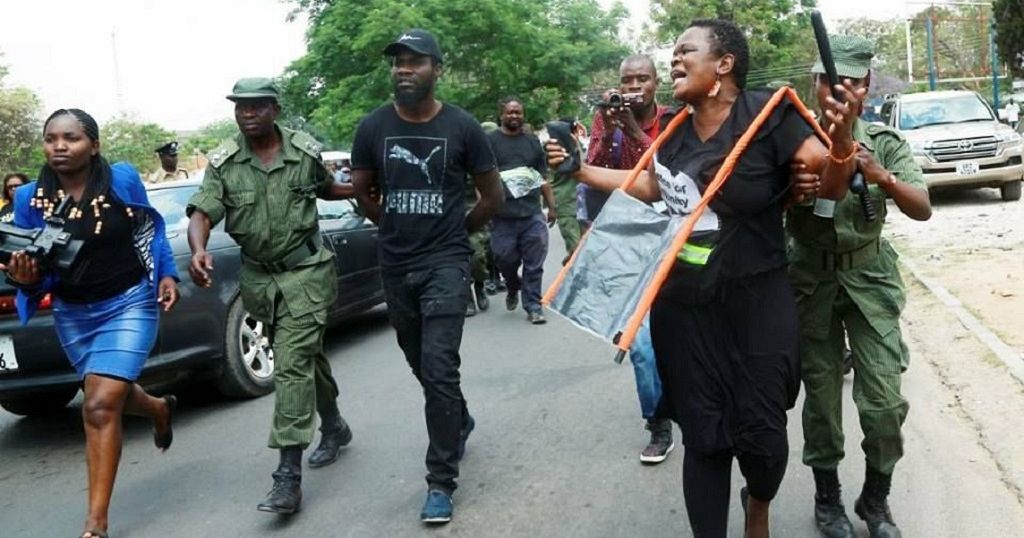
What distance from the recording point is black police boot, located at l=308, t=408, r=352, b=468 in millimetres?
4914

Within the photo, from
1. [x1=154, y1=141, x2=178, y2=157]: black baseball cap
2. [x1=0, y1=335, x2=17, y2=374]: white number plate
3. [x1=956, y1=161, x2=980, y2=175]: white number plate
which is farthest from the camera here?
[x1=956, y1=161, x2=980, y2=175]: white number plate

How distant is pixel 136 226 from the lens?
14.1 feet

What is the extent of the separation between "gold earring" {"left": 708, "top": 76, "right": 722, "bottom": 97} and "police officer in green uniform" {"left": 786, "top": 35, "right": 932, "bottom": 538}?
45 centimetres

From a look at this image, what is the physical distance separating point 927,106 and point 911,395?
12.0 meters

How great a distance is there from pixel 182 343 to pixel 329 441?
129 cm

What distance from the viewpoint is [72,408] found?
6711mm

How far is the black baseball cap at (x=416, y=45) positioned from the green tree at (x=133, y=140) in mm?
34216

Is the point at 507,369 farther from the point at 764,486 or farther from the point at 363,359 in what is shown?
the point at 764,486

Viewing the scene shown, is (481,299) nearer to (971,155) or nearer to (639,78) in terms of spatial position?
(639,78)

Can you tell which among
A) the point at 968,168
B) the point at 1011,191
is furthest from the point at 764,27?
the point at 968,168

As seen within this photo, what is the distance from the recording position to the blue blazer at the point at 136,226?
4.20m

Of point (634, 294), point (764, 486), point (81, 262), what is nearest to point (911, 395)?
point (764, 486)

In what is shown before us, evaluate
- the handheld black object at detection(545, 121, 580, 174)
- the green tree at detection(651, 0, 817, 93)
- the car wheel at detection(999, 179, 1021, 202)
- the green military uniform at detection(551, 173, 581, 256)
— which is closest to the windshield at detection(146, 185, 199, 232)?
the handheld black object at detection(545, 121, 580, 174)

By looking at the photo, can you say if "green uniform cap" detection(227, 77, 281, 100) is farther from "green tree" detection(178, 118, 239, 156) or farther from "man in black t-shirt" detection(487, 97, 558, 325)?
"green tree" detection(178, 118, 239, 156)
